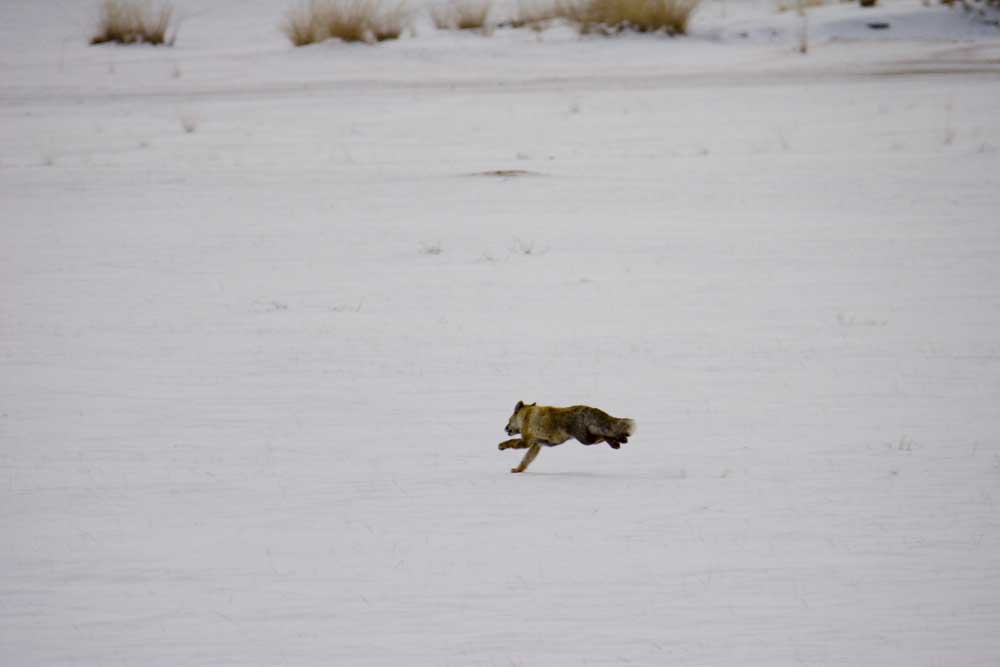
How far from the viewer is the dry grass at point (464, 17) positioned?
38906 mm

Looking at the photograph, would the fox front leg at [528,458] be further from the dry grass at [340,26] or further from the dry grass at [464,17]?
the dry grass at [464,17]

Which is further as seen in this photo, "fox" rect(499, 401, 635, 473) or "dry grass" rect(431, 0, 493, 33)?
"dry grass" rect(431, 0, 493, 33)

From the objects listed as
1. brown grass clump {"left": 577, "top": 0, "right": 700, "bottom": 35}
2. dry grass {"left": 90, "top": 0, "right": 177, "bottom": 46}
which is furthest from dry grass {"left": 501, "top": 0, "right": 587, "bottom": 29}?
dry grass {"left": 90, "top": 0, "right": 177, "bottom": 46}

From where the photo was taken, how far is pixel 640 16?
36.9 metres

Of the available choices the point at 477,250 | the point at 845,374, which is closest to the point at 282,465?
the point at 845,374

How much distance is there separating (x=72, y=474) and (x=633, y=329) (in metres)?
5.61

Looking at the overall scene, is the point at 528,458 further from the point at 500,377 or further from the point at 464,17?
the point at 464,17

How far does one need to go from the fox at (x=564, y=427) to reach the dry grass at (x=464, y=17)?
30784mm

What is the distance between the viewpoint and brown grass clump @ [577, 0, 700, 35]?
3662 centimetres

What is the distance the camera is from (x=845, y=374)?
432 inches

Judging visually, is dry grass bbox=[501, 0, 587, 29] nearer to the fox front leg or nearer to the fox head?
the fox front leg

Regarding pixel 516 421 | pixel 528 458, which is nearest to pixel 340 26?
pixel 528 458

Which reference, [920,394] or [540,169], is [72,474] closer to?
[920,394]

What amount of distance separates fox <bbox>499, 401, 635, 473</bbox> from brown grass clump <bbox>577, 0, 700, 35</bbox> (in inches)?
1166
